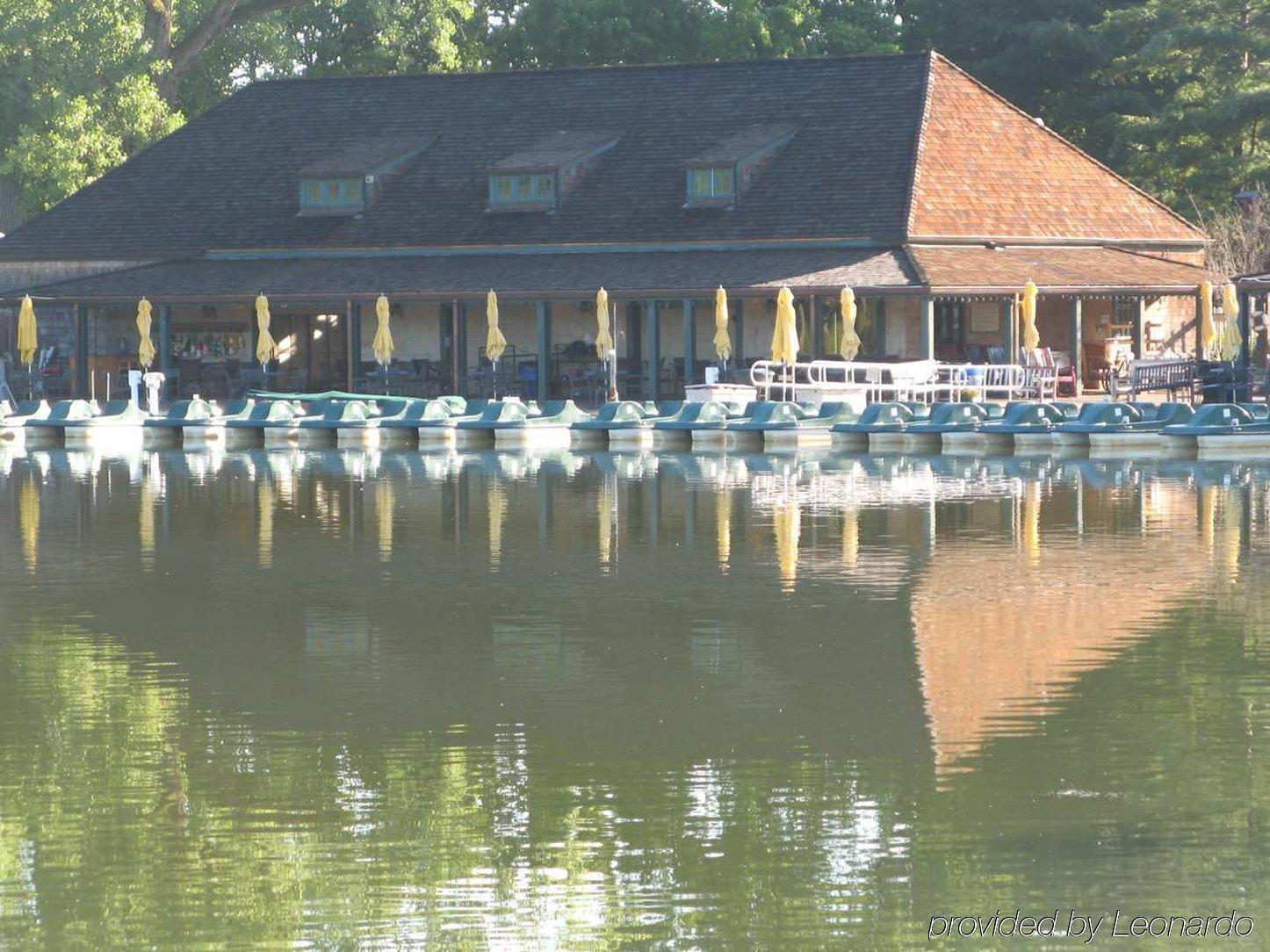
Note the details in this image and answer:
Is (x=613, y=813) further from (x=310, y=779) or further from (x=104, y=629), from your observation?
(x=104, y=629)

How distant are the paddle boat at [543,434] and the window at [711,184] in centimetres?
1139

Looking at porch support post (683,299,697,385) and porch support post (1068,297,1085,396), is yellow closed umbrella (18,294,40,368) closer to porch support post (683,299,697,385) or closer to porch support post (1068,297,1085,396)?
porch support post (683,299,697,385)

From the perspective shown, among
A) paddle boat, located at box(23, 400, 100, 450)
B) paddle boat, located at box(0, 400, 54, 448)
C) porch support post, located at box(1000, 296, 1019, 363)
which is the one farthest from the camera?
porch support post, located at box(1000, 296, 1019, 363)

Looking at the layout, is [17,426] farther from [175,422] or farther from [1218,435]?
[1218,435]

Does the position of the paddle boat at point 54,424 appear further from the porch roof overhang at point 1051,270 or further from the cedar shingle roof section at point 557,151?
the porch roof overhang at point 1051,270

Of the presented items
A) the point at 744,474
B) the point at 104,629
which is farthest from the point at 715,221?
the point at 104,629

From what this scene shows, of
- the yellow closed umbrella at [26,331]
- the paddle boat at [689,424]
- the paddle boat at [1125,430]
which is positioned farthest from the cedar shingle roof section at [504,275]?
the paddle boat at [1125,430]

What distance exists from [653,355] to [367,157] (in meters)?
11.2

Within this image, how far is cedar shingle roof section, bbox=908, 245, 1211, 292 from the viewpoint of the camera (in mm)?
46344

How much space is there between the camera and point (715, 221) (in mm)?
51219

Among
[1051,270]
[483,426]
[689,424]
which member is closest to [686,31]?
[1051,270]

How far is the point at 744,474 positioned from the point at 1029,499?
579 centimetres

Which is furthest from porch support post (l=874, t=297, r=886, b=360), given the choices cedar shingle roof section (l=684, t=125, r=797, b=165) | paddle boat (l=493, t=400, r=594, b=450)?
paddle boat (l=493, t=400, r=594, b=450)

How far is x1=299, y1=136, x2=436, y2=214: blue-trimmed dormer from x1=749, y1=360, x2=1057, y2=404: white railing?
40.7 feet
